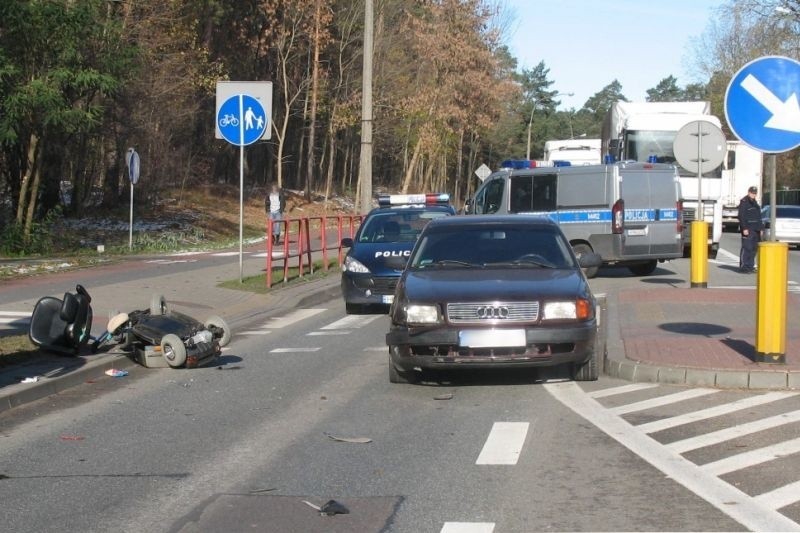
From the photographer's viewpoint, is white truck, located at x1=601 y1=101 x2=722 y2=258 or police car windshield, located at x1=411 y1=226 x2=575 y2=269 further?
white truck, located at x1=601 y1=101 x2=722 y2=258

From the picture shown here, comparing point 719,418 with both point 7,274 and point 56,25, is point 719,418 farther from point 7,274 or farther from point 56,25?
point 56,25

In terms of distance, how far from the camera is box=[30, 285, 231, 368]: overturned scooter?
1111 cm

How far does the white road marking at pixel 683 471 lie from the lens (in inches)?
220

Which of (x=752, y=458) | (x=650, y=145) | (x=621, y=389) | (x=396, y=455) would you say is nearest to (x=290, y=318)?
(x=621, y=389)

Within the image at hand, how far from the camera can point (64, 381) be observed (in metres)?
10.2

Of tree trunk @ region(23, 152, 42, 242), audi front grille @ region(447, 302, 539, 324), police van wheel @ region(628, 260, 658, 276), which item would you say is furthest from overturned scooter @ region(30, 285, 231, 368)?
tree trunk @ region(23, 152, 42, 242)

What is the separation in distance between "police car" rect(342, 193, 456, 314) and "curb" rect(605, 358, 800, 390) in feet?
18.0

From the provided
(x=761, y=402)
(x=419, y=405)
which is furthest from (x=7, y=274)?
(x=761, y=402)

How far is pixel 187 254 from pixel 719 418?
72.4 ft

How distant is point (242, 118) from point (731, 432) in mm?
12432

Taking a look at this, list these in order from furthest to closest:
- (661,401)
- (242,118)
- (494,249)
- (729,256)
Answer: (729,256)
(242,118)
(494,249)
(661,401)

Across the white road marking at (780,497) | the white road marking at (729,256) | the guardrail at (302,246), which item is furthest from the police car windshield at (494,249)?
the white road marking at (729,256)

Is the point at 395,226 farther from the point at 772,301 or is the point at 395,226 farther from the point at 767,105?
the point at 772,301

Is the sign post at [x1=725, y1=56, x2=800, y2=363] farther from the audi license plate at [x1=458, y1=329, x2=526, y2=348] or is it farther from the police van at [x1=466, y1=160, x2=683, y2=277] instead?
the police van at [x1=466, y1=160, x2=683, y2=277]
